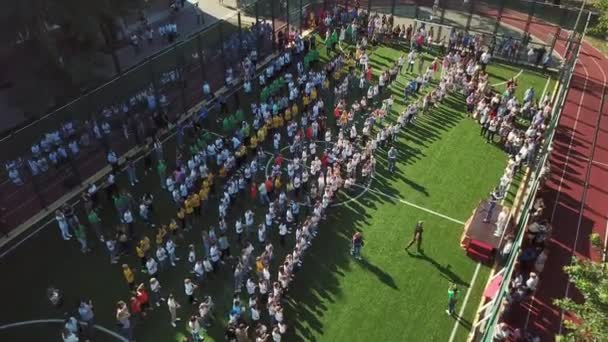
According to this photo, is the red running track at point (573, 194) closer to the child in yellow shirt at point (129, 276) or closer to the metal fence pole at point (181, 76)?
the child in yellow shirt at point (129, 276)

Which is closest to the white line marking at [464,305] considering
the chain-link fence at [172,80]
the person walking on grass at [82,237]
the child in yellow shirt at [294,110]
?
the child in yellow shirt at [294,110]

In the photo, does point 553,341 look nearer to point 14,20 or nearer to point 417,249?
point 417,249

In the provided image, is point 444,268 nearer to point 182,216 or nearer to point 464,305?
point 464,305

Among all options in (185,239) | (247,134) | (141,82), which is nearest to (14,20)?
(141,82)

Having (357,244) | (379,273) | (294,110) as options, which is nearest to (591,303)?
(379,273)

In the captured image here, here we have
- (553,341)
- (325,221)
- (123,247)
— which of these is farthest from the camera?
(325,221)

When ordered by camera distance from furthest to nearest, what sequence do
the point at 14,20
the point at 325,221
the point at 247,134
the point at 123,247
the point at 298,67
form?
the point at 298,67 → the point at 14,20 → the point at 247,134 → the point at 325,221 → the point at 123,247
